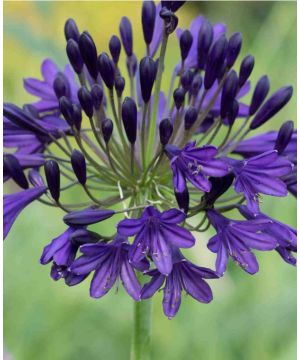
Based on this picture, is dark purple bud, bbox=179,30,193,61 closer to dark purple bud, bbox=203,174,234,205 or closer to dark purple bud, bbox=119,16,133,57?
dark purple bud, bbox=119,16,133,57

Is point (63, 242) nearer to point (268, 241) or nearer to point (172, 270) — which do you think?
point (172, 270)

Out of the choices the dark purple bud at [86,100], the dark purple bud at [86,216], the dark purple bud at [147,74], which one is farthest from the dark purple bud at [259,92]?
the dark purple bud at [86,216]

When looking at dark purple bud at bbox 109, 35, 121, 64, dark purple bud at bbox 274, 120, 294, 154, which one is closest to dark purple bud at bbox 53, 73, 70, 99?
dark purple bud at bbox 109, 35, 121, 64

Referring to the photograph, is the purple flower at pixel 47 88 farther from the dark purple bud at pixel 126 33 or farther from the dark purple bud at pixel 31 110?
the dark purple bud at pixel 126 33

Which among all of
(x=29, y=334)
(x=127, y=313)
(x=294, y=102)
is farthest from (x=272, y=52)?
(x=29, y=334)

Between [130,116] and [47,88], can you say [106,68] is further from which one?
[47,88]

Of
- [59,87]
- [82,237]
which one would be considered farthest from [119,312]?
[82,237]
